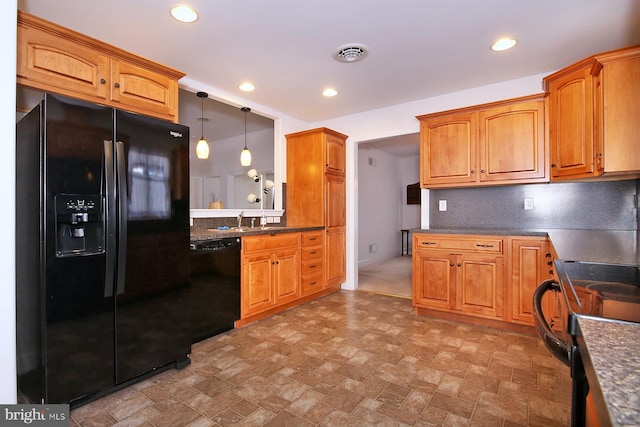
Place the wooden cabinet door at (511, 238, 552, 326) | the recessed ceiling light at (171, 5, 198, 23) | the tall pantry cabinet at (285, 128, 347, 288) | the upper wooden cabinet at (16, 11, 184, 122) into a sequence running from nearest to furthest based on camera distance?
the upper wooden cabinet at (16, 11, 184, 122)
the recessed ceiling light at (171, 5, 198, 23)
the wooden cabinet door at (511, 238, 552, 326)
the tall pantry cabinet at (285, 128, 347, 288)

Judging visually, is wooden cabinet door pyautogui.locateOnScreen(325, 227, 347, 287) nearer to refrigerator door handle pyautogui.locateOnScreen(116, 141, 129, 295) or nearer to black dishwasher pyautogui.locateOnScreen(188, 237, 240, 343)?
black dishwasher pyautogui.locateOnScreen(188, 237, 240, 343)

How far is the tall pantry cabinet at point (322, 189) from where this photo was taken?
3973 mm

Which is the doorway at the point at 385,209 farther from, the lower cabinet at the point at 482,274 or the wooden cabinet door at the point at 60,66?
the wooden cabinet door at the point at 60,66

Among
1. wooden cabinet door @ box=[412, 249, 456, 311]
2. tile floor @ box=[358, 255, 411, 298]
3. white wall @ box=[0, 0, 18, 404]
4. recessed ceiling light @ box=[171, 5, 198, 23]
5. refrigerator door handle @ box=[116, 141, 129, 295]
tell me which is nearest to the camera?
white wall @ box=[0, 0, 18, 404]

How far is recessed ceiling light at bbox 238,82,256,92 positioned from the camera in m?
3.26

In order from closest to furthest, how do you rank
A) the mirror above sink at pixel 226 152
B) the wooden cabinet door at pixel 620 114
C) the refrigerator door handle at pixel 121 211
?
1. the refrigerator door handle at pixel 121 211
2. the wooden cabinet door at pixel 620 114
3. the mirror above sink at pixel 226 152

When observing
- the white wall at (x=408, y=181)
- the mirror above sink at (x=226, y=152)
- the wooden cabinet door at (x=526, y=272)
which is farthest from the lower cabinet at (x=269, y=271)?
the white wall at (x=408, y=181)

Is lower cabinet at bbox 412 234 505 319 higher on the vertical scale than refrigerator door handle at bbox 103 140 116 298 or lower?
lower

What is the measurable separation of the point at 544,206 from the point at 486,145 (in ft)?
2.73

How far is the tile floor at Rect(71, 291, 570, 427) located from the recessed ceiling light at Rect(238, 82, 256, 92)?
8.09ft

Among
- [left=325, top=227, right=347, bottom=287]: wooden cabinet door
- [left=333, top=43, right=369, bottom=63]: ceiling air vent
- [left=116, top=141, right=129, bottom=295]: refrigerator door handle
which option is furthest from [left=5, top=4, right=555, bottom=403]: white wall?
[left=333, top=43, right=369, bottom=63]: ceiling air vent

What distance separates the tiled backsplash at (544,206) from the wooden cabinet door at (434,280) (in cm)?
63

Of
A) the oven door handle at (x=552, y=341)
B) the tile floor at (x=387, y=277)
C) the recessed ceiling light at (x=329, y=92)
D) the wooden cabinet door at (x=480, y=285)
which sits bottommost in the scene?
the tile floor at (x=387, y=277)

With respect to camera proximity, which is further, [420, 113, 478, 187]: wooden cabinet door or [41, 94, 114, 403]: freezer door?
[420, 113, 478, 187]: wooden cabinet door
